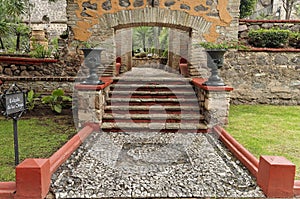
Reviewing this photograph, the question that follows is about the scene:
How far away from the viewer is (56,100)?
18.7 feet

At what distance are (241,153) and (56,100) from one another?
3.95m

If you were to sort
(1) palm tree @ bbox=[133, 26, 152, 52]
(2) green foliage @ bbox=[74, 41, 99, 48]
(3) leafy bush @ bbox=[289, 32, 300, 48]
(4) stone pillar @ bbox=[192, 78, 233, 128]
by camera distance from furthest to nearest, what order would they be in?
1. (1) palm tree @ bbox=[133, 26, 152, 52]
2. (3) leafy bush @ bbox=[289, 32, 300, 48]
3. (2) green foliage @ bbox=[74, 41, 99, 48]
4. (4) stone pillar @ bbox=[192, 78, 233, 128]

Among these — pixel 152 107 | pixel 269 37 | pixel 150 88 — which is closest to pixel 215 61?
pixel 152 107

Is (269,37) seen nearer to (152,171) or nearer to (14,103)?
(152,171)

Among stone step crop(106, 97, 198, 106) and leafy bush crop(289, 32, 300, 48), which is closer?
stone step crop(106, 97, 198, 106)

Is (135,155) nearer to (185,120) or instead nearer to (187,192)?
Result: (187,192)

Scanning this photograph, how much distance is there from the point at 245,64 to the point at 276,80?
853mm

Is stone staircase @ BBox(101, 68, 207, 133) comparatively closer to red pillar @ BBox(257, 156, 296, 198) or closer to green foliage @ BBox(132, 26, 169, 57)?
red pillar @ BBox(257, 156, 296, 198)

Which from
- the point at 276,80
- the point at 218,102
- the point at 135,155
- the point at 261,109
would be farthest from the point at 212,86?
the point at 276,80

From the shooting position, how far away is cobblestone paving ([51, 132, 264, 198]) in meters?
2.52

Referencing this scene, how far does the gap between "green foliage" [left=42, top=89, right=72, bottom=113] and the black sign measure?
256 centimetres

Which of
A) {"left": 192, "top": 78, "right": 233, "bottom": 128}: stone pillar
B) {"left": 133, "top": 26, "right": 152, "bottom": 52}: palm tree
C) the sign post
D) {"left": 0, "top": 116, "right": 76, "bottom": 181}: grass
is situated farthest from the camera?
{"left": 133, "top": 26, "right": 152, "bottom": 52}: palm tree

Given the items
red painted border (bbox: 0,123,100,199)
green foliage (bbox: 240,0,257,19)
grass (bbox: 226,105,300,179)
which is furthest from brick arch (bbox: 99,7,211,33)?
green foliage (bbox: 240,0,257,19)

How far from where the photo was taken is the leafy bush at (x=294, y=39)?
6527 millimetres
